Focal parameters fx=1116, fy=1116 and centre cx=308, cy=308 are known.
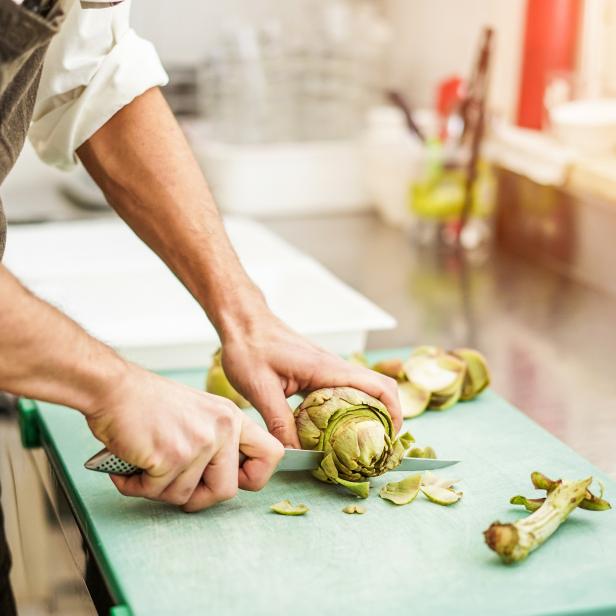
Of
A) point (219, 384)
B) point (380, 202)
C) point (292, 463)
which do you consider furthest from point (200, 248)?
point (380, 202)

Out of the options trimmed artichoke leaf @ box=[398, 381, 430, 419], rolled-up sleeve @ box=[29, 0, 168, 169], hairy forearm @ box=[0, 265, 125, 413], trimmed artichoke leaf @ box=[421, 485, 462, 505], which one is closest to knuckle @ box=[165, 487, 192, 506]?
hairy forearm @ box=[0, 265, 125, 413]

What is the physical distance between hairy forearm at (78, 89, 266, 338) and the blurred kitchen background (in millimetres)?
206

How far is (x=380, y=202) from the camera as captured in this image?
2373mm

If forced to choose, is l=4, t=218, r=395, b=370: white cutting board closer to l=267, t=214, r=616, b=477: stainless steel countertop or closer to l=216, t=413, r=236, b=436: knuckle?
l=267, t=214, r=616, b=477: stainless steel countertop

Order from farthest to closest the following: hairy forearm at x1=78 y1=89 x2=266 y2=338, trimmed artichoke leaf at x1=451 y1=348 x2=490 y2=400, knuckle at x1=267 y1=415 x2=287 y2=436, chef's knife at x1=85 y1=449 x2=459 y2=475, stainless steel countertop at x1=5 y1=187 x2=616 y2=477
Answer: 1. stainless steel countertop at x1=5 y1=187 x2=616 y2=477
2. trimmed artichoke leaf at x1=451 y1=348 x2=490 y2=400
3. hairy forearm at x1=78 y1=89 x2=266 y2=338
4. knuckle at x1=267 y1=415 x2=287 y2=436
5. chef's knife at x1=85 y1=449 x2=459 y2=475

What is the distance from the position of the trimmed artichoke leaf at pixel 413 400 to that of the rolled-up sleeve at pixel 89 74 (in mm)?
438

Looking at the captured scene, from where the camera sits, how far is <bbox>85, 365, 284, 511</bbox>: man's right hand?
2.93 feet

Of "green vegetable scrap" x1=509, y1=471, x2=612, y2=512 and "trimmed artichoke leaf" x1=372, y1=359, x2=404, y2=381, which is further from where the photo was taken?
"trimmed artichoke leaf" x1=372, y1=359, x2=404, y2=381

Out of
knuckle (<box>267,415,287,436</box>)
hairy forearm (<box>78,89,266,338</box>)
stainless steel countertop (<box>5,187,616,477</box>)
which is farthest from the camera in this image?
stainless steel countertop (<box>5,187,616,477</box>)

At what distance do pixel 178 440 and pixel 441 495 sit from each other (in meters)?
0.26

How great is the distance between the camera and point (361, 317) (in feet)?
4.77

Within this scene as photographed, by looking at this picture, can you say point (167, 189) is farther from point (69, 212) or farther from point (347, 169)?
point (347, 169)

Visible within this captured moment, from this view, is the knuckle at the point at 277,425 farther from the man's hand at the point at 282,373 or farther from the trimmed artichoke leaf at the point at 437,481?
the trimmed artichoke leaf at the point at 437,481

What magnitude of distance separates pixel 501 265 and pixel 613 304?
0.29 meters
